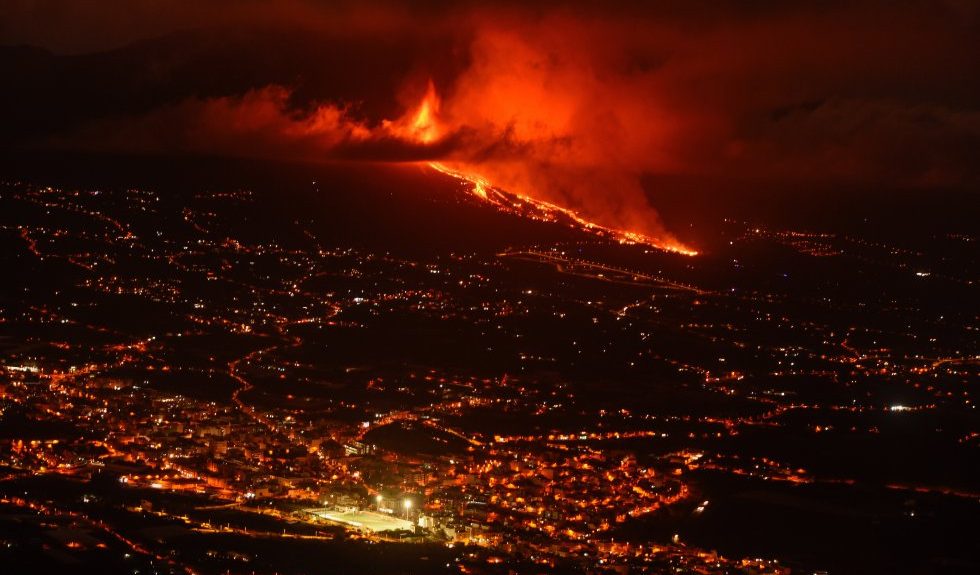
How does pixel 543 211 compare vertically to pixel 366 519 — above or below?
above

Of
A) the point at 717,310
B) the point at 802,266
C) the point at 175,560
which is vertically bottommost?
the point at 175,560

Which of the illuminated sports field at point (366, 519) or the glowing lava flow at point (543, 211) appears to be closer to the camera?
the illuminated sports field at point (366, 519)

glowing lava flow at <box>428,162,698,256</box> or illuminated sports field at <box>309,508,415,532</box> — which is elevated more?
glowing lava flow at <box>428,162,698,256</box>

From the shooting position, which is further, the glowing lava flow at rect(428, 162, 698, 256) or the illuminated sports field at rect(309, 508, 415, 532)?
the glowing lava flow at rect(428, 162, 698, 256)

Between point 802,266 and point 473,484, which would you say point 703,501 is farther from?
point 802,266

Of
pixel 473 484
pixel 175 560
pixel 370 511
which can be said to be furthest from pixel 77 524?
pixel 473 484
